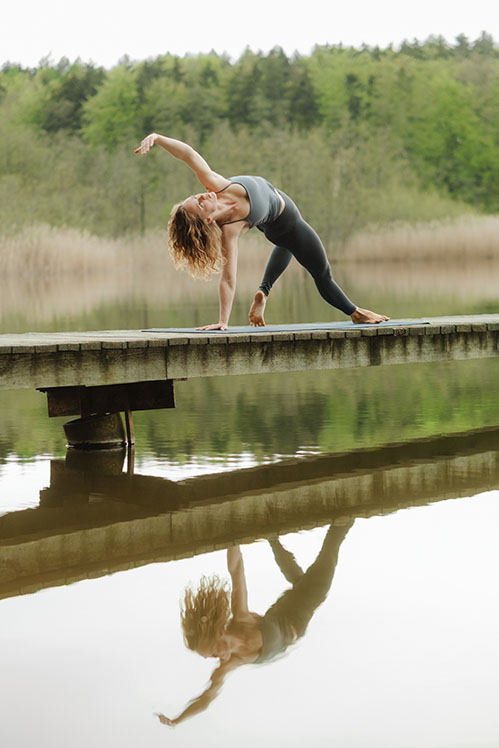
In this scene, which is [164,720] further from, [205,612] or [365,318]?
[365,318]

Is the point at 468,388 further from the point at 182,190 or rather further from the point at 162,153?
the point at 162,153

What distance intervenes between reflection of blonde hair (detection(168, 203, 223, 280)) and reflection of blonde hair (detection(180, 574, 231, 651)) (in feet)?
10.4

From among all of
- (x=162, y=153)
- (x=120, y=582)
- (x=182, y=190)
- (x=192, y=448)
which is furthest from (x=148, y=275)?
(x=120, y=582)

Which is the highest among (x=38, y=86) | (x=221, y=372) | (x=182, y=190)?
(x=38, y=86)

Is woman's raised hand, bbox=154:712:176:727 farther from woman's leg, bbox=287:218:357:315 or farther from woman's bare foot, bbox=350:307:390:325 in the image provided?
woman's bare foot, bbox=350:307:390:325

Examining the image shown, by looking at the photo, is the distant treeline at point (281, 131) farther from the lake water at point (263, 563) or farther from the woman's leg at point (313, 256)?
the lake water at point (263, 563)

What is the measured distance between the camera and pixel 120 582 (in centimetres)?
463

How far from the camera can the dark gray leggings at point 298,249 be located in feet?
26.9

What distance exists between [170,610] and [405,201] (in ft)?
181

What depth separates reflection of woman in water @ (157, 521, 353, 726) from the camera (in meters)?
3.75

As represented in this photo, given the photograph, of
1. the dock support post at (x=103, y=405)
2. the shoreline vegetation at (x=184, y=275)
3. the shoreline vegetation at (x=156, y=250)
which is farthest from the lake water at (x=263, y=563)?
the shoreline vegetation at (x=156, y=250)

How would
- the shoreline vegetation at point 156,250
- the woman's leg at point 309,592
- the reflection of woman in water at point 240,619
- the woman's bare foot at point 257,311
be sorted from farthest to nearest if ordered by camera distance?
the shoreline vegetation at point 156,250 → the woman's bare foot at point 257,311 → the woman's leg at point 309,592 → the reflection of woman in water at point 240,619

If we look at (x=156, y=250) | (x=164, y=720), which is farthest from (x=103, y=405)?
(x=156, y=250)

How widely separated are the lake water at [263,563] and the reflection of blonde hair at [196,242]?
123 cm
